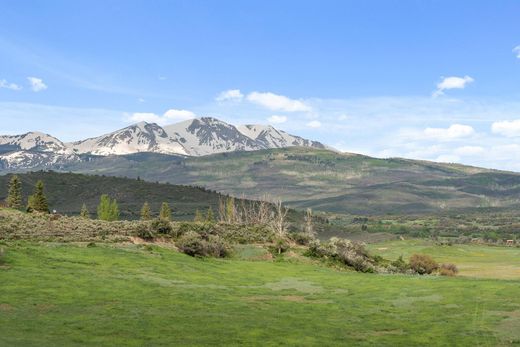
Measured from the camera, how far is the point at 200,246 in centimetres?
5409

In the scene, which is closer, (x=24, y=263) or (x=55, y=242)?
(x=24, y=263)

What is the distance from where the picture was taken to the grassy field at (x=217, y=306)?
75.1ft

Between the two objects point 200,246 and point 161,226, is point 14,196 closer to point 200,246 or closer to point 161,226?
point 161,226

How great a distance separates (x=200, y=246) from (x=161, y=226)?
7954mm

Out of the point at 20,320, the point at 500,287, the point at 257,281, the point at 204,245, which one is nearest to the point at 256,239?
the point at 204,245

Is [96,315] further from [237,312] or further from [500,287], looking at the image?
[500,287]

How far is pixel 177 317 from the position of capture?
1026 inches

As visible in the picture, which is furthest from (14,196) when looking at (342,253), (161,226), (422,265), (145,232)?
(422,265)

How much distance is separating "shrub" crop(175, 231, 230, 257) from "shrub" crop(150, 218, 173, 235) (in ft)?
15.9

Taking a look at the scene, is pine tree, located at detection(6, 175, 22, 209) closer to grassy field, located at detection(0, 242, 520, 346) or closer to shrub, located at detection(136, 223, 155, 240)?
shrub, located at detection(136, 223, 155, 240)

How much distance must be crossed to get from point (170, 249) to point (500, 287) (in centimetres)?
3093

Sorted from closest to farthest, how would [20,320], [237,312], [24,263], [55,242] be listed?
[20,320] → [237,312] → [24,263] → [55,242]

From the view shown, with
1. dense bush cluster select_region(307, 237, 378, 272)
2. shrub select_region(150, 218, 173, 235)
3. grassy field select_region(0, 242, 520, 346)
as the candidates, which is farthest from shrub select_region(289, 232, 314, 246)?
grassy field select_region(0, 242, 520, 346)

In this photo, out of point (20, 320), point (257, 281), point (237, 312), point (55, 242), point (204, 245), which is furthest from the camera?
point (204, 245)
